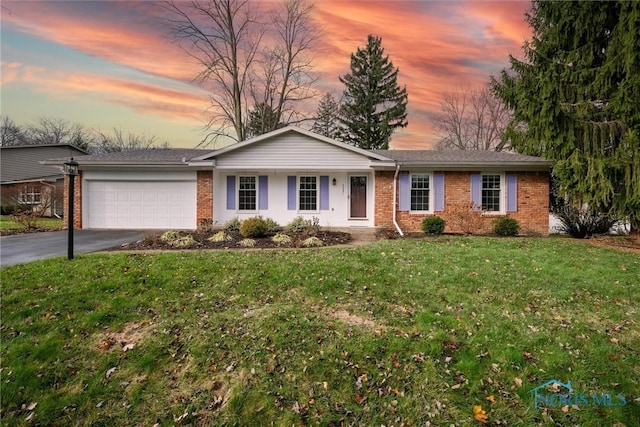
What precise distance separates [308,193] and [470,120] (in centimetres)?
2240

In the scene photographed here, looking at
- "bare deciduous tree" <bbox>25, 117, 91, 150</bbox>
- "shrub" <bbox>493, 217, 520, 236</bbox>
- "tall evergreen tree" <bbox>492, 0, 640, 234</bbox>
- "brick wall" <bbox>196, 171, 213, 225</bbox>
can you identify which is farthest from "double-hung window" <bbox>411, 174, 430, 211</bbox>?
"bare deciduous tree" <bbox>25, 117, 91, 150</bbox>

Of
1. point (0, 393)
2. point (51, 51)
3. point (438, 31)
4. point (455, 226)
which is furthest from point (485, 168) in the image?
point (51, 51)

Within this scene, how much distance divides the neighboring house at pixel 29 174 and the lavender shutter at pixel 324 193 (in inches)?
671

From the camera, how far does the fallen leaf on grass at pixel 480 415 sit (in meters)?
2.93

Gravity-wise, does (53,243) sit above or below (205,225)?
below

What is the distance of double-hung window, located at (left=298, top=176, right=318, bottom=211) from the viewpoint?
1352 centimetres

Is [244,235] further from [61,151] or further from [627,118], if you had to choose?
[61,151]

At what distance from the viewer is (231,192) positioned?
1341 cm

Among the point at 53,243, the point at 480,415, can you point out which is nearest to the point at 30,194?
the point at 53,243

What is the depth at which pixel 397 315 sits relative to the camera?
4.68 metres

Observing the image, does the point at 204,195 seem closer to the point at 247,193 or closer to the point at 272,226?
the point at 247,193

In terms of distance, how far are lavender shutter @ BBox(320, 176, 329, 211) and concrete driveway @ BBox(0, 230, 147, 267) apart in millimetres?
6880

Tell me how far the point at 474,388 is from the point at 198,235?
9495 mm

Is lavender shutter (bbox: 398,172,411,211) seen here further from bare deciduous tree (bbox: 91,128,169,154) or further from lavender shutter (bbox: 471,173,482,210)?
bare deciduous tree (bbox: 91,128,169,154)
